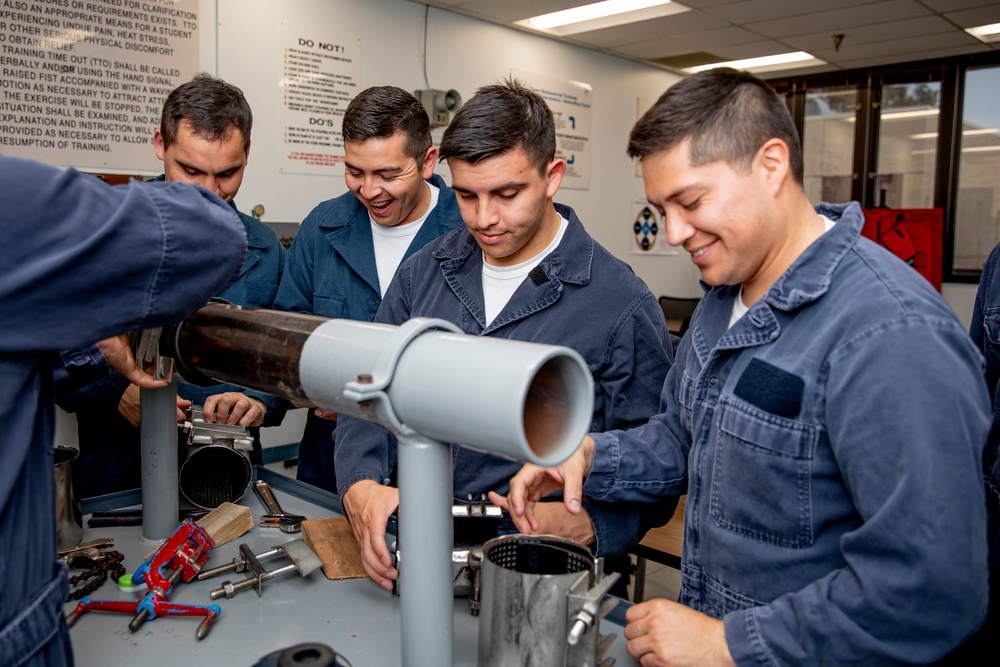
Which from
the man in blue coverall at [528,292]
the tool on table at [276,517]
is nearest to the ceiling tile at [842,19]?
the man in blue coverall at [528,292]

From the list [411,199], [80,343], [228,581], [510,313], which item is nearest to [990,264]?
[510,313]

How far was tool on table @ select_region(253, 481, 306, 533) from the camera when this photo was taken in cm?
134

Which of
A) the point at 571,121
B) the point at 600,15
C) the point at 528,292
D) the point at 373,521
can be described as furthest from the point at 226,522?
the point at 571,121

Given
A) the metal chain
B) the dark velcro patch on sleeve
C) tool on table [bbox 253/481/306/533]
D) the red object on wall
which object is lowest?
the metal chain

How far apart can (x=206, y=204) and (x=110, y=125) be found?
275 centimetres

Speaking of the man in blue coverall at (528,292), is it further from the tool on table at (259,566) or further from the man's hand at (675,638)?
the man's hand at (675,638)

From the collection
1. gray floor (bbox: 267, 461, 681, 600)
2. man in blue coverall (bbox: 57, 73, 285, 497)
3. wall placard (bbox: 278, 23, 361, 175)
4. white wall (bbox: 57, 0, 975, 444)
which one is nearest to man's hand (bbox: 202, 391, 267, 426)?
man in blue coverall (bbox: 57, 73, 285, 497)

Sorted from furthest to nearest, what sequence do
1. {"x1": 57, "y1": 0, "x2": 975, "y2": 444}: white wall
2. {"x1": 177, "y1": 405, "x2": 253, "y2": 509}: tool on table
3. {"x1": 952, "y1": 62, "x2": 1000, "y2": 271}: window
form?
{"x1": 952, "y1": 62, "x2": 1000, "y2": 271}: window → {"x1": 57, "y1": 0, "x2": 975, "y2": 444}: white wall → {"x1": 177, "y1": 405, "x2": 253, "y2": 509}: tool on table

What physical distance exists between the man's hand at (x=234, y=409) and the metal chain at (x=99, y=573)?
406 millimetres

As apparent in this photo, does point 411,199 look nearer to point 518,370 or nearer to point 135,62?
point 518,370

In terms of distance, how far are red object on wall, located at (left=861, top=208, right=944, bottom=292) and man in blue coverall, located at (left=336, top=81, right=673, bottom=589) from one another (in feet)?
15.6

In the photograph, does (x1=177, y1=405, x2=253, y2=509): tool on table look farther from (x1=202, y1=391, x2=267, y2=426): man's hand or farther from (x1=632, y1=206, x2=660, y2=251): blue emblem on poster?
(x1=632, y1=206, x2=660, y2=251): blue emblem on poster

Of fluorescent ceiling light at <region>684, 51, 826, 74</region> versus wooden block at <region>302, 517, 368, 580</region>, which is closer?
wooden block at <region>302, 517, 368, 580</region>

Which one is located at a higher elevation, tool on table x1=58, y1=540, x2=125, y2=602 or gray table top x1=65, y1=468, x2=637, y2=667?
tool on table x1=58, y1=540, x2=125, y2=602
